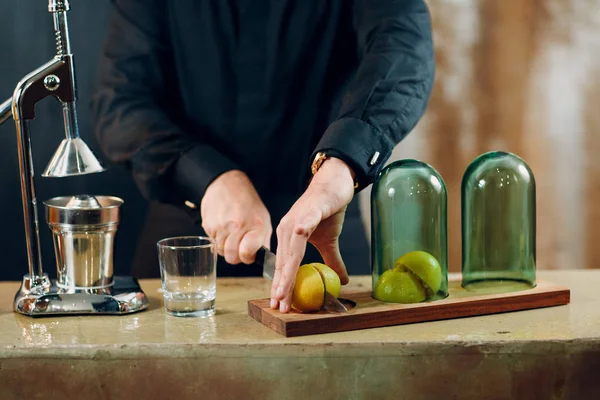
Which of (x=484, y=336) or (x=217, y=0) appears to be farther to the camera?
(x=217, y=0)

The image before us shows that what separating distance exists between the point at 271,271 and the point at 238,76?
660 mm

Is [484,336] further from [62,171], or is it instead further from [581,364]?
[62,171]

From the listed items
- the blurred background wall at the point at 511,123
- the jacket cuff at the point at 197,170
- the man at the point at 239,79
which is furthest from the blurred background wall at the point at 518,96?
the jacket cuff at the point at 197,170

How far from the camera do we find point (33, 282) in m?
1.35

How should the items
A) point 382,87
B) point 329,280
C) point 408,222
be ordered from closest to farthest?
1. point 329,280
2. point 408,222
3. point 382,87

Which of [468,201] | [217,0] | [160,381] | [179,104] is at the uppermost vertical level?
[217,0]

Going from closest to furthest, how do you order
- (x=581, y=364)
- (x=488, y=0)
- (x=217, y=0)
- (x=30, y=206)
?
(x=581, y=364), (x=30, y=206), (x=217, y=0), (x=488, y=0)

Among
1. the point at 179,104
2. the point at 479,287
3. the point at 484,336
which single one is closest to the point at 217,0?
the point at 179,104

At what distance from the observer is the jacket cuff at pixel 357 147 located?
142 cm

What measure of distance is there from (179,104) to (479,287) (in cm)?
80

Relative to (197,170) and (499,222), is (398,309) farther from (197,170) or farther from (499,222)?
(197,170)

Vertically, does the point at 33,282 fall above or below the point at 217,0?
below

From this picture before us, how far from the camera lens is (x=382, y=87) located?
5.23 feet

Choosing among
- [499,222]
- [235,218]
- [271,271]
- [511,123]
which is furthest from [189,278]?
[511,123]
